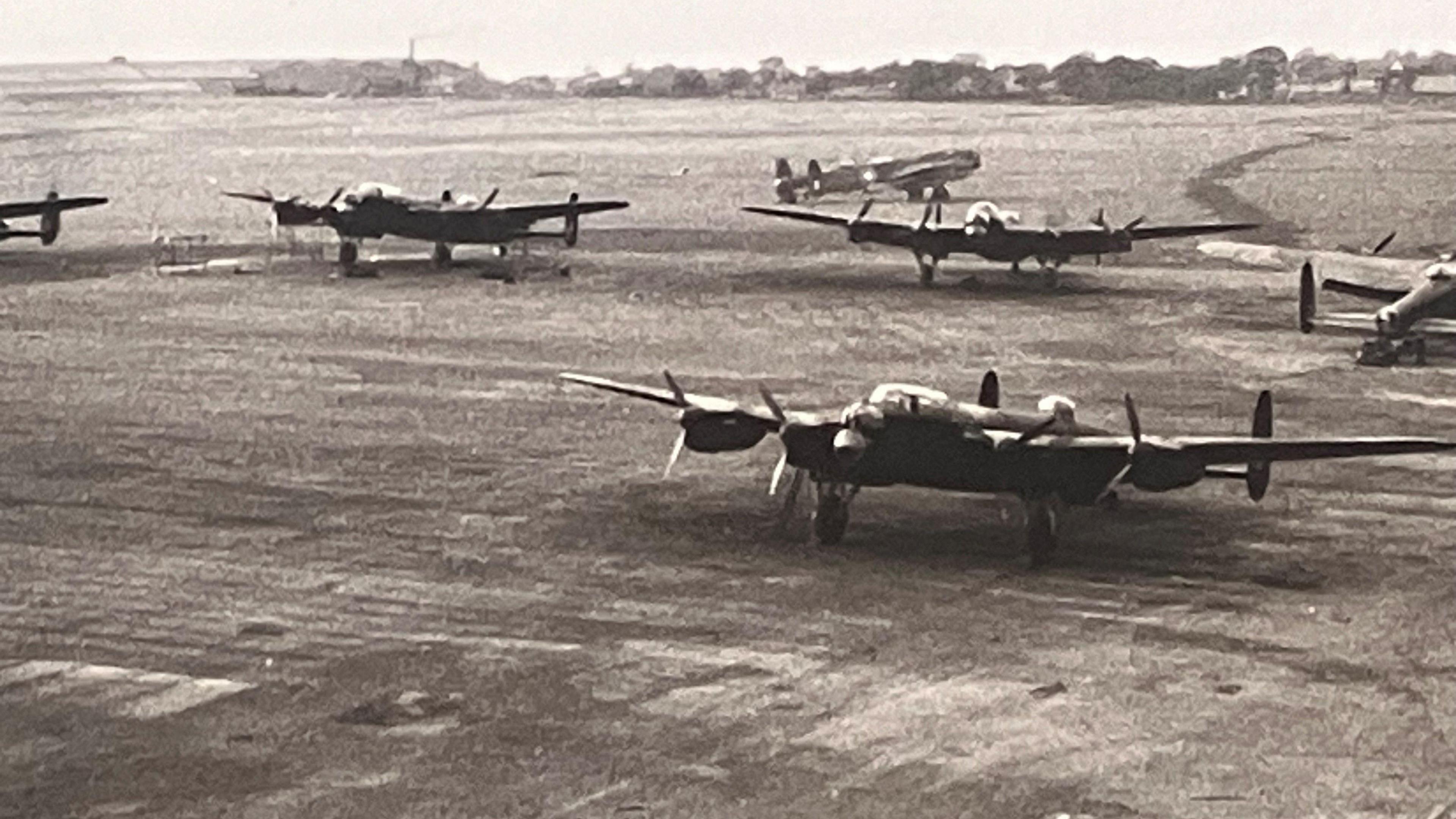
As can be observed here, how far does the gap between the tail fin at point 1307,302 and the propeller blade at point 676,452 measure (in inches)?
509

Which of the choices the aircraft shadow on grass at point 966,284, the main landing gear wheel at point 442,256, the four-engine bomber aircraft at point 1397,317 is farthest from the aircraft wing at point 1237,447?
the main landing gear wheel at point 442,256

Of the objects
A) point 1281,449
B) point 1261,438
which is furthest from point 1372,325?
point 1281,449

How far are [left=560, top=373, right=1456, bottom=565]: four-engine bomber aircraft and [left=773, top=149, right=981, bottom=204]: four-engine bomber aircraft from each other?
66.6ft

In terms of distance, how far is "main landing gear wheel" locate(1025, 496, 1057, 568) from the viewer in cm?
2047

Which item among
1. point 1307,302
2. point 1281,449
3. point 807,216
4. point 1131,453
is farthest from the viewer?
point 807,216

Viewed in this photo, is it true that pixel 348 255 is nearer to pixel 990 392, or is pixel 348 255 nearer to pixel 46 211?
pixel 46 211

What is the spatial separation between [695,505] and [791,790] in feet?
Result: 31.2

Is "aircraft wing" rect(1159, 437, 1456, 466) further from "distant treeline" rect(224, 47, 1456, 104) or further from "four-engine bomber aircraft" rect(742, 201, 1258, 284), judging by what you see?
"four-engine bomber aircraft" rect(742, 201, 1258, 284)

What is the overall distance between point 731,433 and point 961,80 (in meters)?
16.0

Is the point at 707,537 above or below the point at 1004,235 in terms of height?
below

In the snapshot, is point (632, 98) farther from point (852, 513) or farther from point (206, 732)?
point (206, 732)

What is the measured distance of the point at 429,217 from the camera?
44.9 m

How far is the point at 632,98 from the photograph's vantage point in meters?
37.8

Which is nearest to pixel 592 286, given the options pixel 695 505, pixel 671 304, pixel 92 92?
pixel 671 304
